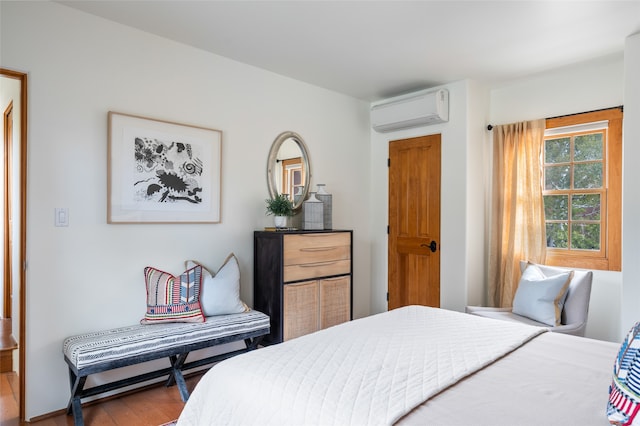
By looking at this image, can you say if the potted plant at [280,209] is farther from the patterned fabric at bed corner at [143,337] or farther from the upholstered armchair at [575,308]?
the upholstered armchair at [575,308]

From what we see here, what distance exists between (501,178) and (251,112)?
2.43 meters

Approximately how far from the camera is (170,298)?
2.76 metres

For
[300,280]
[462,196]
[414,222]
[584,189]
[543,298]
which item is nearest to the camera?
[543,298]

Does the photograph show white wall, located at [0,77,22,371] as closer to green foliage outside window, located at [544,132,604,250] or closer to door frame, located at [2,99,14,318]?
door frame, located at [2,99,14,318]

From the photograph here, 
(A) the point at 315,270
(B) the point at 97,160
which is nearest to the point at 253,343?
(A) the point at 315,270

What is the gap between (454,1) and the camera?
2.40m

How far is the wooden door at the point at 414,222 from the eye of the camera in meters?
4.00

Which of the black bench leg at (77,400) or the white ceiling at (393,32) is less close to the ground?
the white ceiling at (393,32)

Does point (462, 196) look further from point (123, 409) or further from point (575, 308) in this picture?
point (123, 409)

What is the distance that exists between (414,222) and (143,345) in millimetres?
2769

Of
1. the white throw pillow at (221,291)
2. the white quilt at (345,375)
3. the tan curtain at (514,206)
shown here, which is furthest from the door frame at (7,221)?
the tan curtain at (514,206)

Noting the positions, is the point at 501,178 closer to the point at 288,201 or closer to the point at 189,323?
the point at 288,201

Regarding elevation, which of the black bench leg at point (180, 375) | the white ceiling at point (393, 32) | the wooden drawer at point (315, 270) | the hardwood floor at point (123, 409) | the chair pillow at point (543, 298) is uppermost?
the white ceiling at point (393, 32)

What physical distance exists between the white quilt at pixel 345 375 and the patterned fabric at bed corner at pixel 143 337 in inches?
38.9
